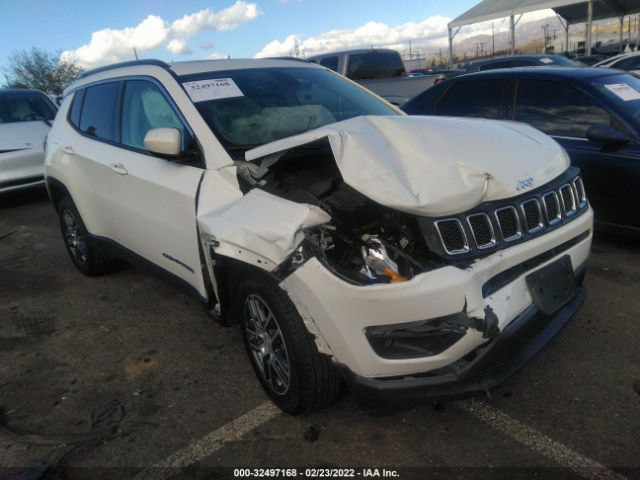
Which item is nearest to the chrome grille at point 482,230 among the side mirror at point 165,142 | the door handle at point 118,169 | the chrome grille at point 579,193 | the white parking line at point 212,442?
the chrome grille at point 579,193

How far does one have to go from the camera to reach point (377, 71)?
11898mm

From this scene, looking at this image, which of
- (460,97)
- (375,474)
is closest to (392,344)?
(375,474)

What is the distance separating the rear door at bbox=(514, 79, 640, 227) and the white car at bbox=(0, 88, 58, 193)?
706cm

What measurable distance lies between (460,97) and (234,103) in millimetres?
2979

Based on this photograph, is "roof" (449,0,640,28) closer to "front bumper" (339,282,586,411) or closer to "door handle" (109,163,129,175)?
"door handle" (109,163,129,175)

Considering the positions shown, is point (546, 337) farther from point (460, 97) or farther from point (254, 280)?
point (460, 97)

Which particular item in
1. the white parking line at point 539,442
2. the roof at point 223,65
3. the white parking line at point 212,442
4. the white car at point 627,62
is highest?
the roof at point 223,65

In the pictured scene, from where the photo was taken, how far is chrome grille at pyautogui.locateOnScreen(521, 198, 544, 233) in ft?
7.91

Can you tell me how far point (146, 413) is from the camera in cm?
286

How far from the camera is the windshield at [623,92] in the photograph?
4242 millimetres

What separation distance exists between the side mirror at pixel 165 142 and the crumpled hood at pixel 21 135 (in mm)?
6453

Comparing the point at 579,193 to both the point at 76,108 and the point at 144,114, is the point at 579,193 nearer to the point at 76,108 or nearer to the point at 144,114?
the point at 144,114

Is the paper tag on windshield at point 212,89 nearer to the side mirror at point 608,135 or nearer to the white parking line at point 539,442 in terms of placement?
the white parking line at point 539,442

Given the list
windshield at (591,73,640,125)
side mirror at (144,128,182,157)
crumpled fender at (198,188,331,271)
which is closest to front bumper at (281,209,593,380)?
crumpled fender at (198,188,331,271)
